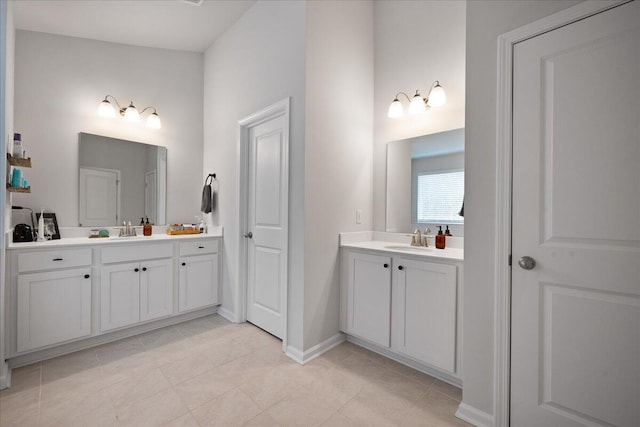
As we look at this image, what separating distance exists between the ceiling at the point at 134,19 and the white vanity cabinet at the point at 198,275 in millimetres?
2238

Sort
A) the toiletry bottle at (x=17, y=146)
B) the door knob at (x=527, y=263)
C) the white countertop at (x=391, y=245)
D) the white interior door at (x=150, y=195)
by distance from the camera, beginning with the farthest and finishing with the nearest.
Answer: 1. the white interior door at (x=150, y=195)
2. the toiletry bottle at (x=17, y=146)
3. the white countertop at (x=391, y=245)
4. the door knob at (x=527, y=263)

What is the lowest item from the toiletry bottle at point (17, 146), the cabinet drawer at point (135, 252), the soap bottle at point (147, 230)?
the cabinet drawer at point (135, 252)

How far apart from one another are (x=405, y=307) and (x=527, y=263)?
948 mm

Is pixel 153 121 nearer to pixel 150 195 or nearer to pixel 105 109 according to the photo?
pixel 105 109

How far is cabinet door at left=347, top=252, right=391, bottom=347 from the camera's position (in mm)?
2338

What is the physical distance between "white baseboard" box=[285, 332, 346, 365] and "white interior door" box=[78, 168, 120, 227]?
230 centimetres

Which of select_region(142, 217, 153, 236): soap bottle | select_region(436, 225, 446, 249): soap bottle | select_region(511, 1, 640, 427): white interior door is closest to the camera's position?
select_region(511, 1, 640, 427): white interior door

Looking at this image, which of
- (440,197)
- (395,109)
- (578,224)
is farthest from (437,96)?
(578,224)

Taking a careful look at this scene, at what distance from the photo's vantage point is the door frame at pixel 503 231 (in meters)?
1.54

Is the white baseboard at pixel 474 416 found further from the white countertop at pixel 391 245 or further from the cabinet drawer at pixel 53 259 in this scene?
the cabinet drawer at pixel 53 259

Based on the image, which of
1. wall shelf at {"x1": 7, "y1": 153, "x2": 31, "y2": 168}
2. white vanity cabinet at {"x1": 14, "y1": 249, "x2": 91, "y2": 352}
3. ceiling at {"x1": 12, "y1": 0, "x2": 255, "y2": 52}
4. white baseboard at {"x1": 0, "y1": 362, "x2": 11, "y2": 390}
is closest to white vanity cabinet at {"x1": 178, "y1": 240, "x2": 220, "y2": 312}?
white vanity cabinet at {"x1": 14, "y1": 249, "x2": 91, "y2": 352}

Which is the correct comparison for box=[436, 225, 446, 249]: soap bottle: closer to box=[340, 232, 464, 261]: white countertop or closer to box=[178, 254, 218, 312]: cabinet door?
box=[340, 232, 464, 261]: white countertop

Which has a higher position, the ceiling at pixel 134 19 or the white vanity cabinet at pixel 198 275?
the ceiling at pixel 134 19

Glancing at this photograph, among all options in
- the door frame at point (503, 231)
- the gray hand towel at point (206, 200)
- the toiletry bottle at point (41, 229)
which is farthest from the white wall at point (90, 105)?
the door frame at point (503, 231)
